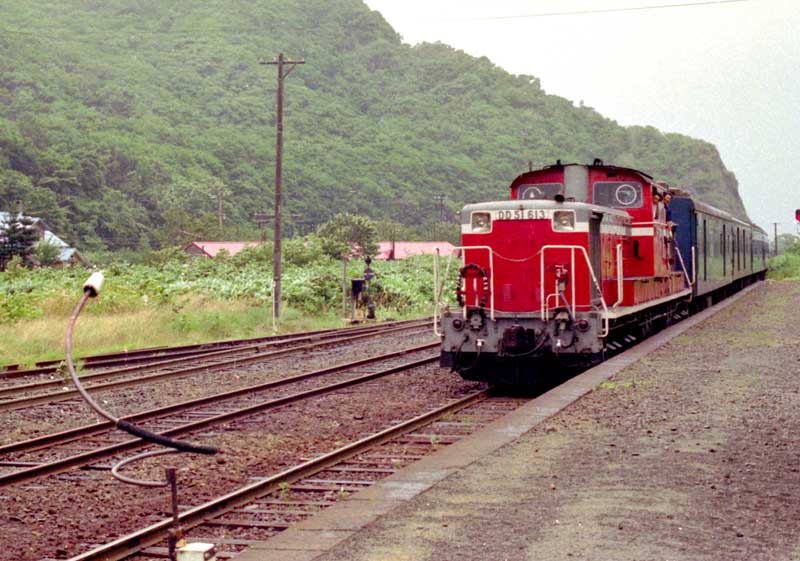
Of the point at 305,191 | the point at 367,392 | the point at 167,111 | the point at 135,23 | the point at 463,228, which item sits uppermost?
the point at 135,23

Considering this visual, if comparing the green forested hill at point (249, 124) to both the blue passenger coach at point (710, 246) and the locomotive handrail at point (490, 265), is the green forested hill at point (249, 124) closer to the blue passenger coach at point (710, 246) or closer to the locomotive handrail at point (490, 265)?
the blue passenger coach at point (710, 246)

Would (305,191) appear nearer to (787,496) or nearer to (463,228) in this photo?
(463,228)

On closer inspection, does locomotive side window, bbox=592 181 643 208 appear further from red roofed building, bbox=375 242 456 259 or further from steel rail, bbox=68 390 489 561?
red roofed building, bbox=375 242 456 259

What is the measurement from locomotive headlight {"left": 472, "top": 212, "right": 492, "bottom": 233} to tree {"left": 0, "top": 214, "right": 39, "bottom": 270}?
183 ft

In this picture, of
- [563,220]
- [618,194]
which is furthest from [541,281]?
[618,194]

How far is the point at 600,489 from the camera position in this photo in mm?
7414

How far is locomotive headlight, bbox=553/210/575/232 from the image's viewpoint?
14.1 m

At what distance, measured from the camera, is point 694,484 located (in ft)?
24.8

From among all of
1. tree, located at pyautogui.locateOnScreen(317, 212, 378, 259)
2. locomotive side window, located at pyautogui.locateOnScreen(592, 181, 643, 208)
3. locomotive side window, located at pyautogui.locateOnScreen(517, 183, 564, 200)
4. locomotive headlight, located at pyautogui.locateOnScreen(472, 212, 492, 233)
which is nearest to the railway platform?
locomotive headlight, located at pyautogui.locateOnScreen(472, 212, 492, 233)

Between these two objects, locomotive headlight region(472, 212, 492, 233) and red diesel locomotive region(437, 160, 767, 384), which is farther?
locomotive headlight region(472, 212, 492, 233)

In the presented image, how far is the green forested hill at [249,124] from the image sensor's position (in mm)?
100125

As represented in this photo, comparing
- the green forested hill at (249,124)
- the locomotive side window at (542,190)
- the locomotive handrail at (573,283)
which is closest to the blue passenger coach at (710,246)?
the locomotive side window at (542,190)

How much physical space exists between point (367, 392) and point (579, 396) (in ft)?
12.1

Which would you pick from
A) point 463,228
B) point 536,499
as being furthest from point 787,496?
point 463,228
